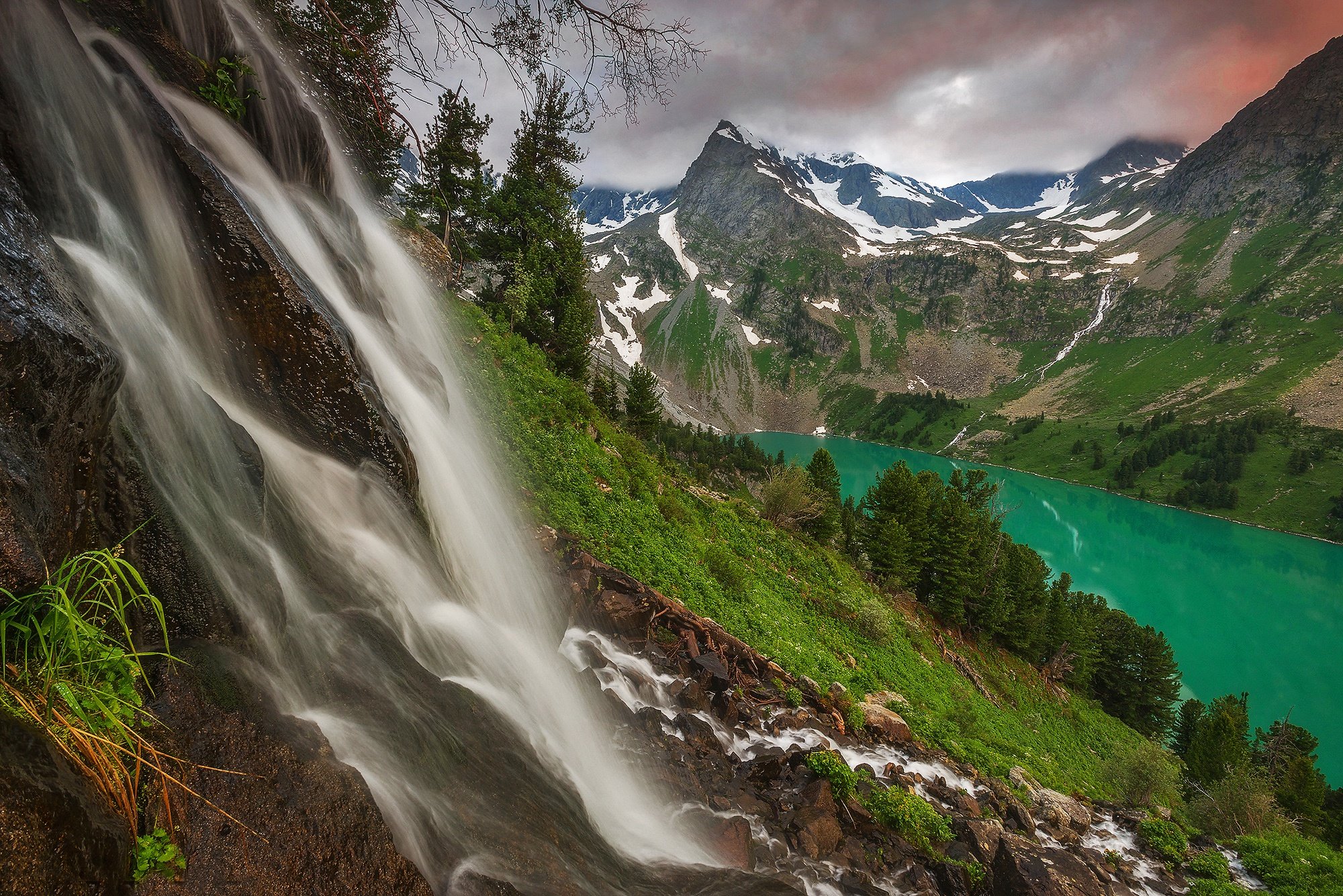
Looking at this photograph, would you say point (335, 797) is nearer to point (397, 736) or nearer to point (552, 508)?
point (397, 736)

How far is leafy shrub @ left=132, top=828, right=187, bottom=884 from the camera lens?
2.81 m

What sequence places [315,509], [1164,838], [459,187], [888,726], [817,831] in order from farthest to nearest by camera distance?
[459,187], [888,726], [1164,838], [817,831], [315,509]

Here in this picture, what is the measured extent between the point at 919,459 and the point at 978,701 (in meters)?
169

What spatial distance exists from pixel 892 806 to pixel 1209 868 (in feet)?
26.8

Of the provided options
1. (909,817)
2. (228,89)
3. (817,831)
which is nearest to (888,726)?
(909,817)

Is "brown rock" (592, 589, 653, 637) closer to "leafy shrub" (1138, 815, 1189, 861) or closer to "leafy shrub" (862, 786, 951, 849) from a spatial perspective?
"leafy shrub" (862, 786, 951, 849)

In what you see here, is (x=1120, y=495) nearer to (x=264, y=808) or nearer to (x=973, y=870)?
(x=973, y=870)

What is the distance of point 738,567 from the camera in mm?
16188

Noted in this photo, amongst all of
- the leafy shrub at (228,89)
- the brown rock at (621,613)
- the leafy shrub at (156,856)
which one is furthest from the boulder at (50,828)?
the leafy shrub at (228,89)

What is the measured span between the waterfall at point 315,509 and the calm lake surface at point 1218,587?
35784mm

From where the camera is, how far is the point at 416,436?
870cm

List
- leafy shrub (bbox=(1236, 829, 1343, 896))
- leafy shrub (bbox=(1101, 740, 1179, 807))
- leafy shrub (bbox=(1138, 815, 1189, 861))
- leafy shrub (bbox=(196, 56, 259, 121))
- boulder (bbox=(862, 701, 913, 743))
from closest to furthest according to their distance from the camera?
1. leafy shrub (bbox=(196, 56, 259, 121))
2. leafy shrub (bbox=(1236, 829, 1343, 896))
3. leafy shrub (bbox=(1138, 815, 1189, 861))
4. boulder (bbox=(862, 701, 913, 743))
5. leafy shrub (bbox=(1101, 740, 1179, 807))

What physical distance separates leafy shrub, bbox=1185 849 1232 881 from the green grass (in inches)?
132

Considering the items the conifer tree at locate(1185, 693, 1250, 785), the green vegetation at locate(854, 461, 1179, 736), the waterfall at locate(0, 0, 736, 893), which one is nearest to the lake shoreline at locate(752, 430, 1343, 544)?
the green vegetation at locate(854, 461, 1179, 736)
